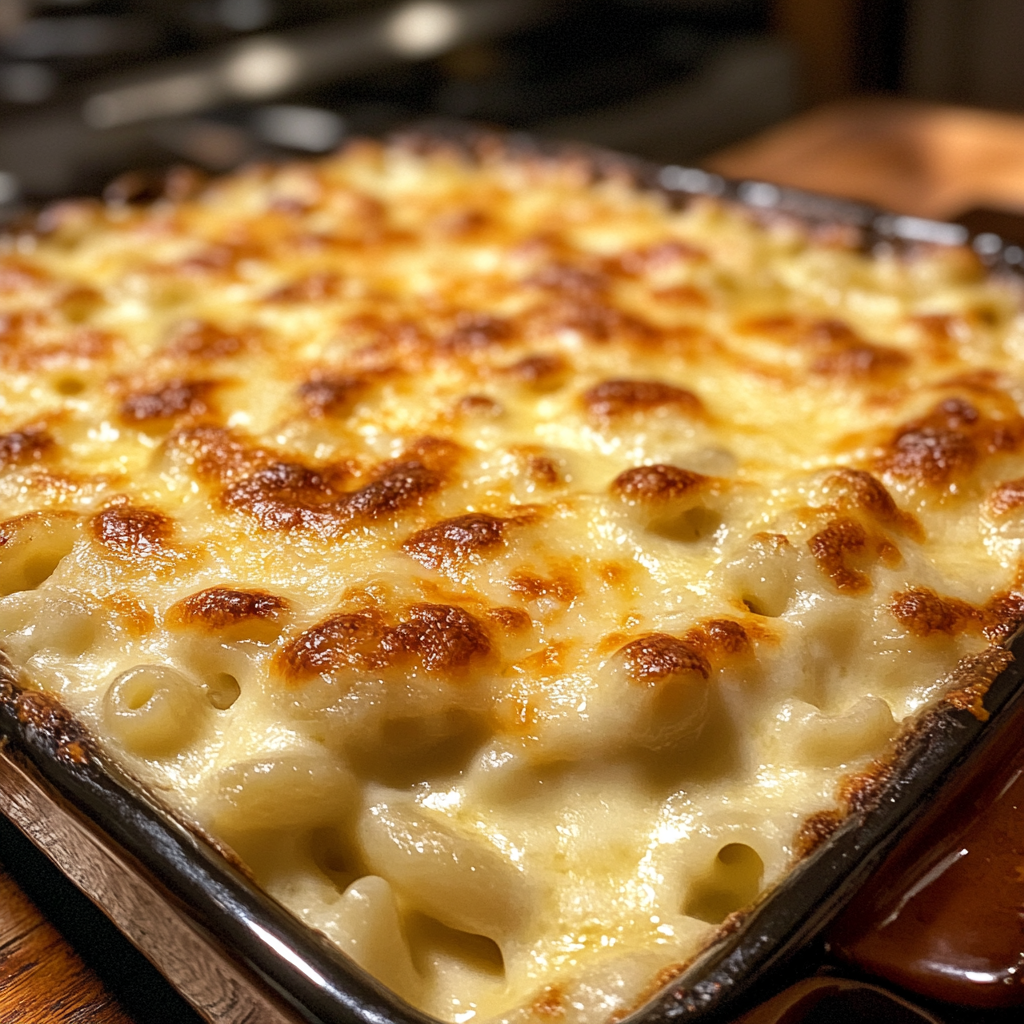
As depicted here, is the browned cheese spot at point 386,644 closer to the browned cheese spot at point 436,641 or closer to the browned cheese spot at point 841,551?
the browned cheese spot at point 436,641

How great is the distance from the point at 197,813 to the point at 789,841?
0.48 metres

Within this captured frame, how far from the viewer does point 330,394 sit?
1.56 metres

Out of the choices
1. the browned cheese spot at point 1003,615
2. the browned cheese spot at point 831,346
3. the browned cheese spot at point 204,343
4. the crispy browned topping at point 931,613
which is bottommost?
A: the browned cheese spot at point 1003,615

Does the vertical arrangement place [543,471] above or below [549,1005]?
above

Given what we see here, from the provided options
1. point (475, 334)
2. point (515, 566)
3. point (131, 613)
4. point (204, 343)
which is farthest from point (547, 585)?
point (204, 343)

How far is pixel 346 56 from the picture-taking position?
458 centimetres

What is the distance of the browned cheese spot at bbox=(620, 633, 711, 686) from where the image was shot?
1058 millimetres

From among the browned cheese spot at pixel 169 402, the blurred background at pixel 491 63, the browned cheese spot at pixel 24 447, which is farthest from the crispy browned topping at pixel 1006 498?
the blurred background at pixel 491 63

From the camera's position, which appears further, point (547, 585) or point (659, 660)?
point (547, 585)

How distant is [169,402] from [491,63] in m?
3.67

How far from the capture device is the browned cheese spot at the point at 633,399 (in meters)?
1.52

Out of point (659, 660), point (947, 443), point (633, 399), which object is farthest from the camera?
point (633, 399)

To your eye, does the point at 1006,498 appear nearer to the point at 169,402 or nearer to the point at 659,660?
the point at 659,660

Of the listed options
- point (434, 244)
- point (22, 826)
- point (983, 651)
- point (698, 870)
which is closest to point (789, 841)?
point (698, 870)
